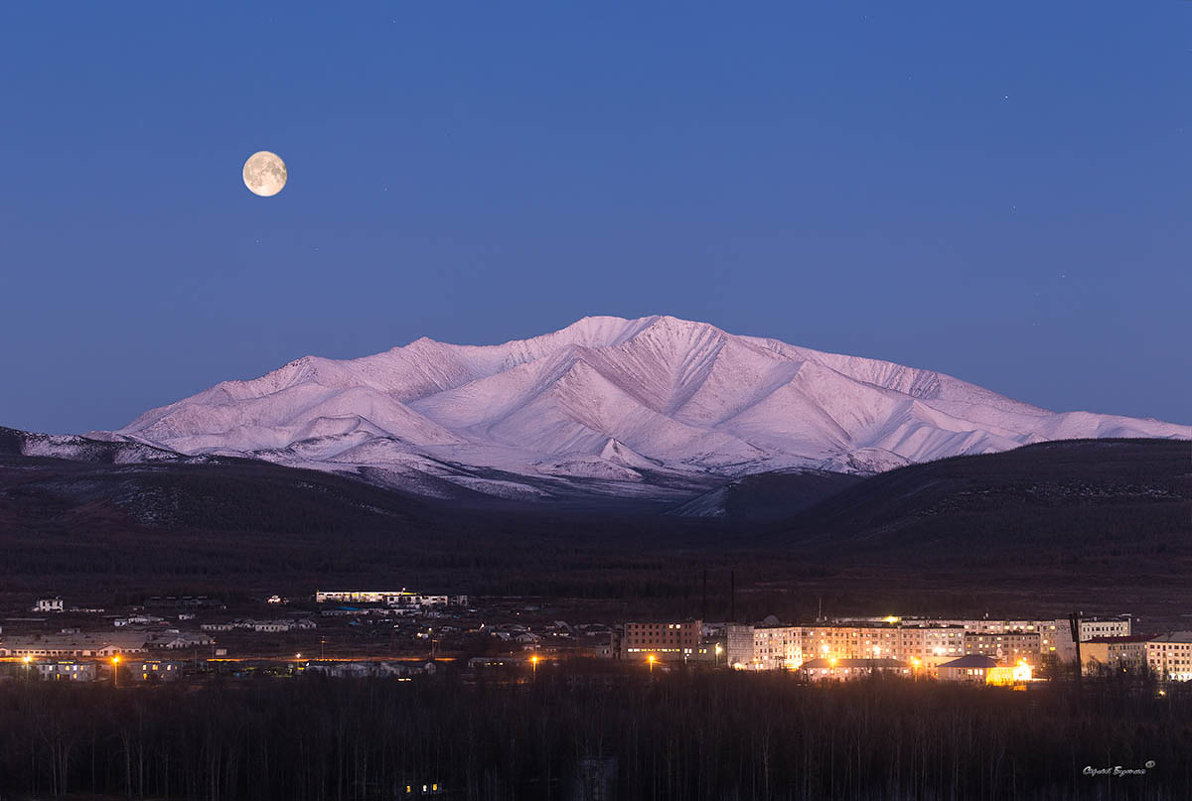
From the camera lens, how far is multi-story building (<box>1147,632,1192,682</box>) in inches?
3314

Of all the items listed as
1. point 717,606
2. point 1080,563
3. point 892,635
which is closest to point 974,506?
point 1080,563

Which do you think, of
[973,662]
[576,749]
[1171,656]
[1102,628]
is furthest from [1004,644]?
[576,749]

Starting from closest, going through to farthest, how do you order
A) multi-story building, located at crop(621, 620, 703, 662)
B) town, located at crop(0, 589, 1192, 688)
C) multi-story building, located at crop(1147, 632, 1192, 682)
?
1. town, located at crop(0, 589, 1192, 688)
2. multi-story building, located at crop(1147, 632, 1192, 682)
3. multi-story building, located at crop(621, 620, 703, 662)

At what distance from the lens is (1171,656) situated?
281 feet

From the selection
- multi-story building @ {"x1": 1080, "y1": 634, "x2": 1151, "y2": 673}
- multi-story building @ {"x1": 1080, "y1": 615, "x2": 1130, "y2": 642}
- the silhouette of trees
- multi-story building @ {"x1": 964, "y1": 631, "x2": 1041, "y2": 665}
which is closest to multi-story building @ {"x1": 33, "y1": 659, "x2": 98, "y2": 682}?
the silhouette of trees

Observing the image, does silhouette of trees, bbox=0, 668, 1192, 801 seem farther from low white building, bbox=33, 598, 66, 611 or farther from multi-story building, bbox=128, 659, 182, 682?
low white building, bbox=33, 598, 66, 611

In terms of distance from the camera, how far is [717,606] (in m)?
119

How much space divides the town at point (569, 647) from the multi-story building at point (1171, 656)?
6 cm

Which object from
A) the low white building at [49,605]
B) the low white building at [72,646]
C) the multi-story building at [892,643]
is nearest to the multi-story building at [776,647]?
the multi-story building at [892,643]

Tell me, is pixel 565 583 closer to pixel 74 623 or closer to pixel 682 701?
pixel 74 623

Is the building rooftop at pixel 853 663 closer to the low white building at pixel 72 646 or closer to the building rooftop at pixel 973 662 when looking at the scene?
the building rooftop at pixel 973 662

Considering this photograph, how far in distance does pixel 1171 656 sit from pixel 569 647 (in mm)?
25908

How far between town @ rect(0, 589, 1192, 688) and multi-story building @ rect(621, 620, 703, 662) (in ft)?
0.28

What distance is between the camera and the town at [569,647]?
81312 millimetres
